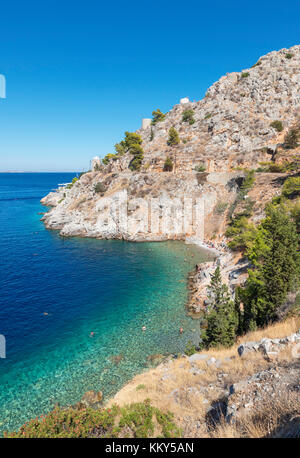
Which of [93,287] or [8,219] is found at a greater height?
[8,219]

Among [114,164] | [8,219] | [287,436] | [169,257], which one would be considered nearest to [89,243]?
[169,257]

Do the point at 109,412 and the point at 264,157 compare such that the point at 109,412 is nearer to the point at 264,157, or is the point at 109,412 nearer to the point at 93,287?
the point at 93,287

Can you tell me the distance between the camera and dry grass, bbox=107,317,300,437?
8084 millimetres

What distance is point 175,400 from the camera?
371 inches

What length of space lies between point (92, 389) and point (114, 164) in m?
63.3

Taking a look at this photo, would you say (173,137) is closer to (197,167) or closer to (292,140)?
(197,167)

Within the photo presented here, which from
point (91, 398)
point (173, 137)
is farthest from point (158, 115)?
point (91, 398)

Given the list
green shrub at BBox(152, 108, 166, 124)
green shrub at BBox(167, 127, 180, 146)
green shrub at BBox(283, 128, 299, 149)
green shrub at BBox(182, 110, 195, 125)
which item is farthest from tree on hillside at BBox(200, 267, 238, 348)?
green shrub at BBox(152, 108, 166, 124)

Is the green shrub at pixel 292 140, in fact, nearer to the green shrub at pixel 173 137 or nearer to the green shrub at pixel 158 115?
the green shrub at pixel 173 137

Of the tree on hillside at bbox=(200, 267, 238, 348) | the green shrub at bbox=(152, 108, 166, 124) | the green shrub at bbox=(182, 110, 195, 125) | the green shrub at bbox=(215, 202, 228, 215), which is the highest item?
the green shrub at bbox=(152, 108, 166, 124)

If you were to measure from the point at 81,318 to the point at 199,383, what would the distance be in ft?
55.9

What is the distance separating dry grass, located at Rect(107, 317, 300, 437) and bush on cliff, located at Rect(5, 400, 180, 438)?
3.03 ft

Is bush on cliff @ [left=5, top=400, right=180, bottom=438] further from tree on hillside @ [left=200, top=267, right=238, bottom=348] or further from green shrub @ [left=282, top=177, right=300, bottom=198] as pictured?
green shrub @ [left=282, top=177, right=300, bottom=198]

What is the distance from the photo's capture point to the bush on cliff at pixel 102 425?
678cm
